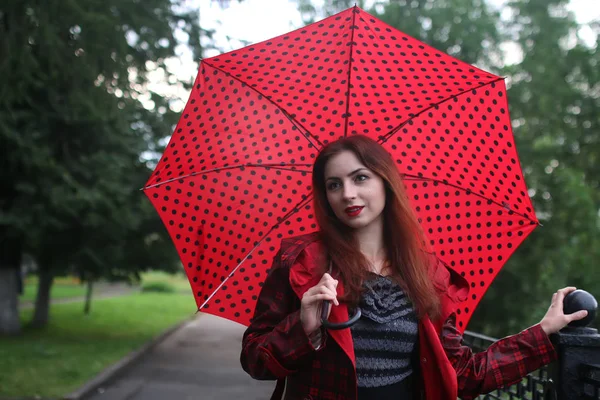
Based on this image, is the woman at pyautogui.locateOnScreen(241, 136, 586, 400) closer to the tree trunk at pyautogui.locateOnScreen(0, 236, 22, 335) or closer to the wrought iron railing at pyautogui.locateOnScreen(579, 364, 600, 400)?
the wrought iron railing at pyautogui.locateOnScreen(579, 364, 600, 400)

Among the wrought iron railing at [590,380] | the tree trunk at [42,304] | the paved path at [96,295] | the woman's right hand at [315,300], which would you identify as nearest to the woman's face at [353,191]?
the woman's right hand at [315,300]

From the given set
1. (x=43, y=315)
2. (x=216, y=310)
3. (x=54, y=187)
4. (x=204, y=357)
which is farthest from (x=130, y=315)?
(x=216, y=310)

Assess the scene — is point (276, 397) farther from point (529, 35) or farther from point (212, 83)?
→ point (529, 35)

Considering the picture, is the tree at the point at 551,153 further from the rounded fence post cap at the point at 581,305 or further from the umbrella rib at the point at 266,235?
the rounded fence post cap at the point at 581,305

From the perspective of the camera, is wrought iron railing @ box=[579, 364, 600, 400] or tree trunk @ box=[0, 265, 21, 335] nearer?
wrought iron railing @ box=[579, 364, 600, 400]

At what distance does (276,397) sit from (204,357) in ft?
39.4

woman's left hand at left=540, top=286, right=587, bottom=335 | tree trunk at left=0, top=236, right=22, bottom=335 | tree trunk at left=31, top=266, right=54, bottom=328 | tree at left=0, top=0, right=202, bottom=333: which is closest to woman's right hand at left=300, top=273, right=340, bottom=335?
woman's left hand at left=540, top=286, right=587, bottom=335

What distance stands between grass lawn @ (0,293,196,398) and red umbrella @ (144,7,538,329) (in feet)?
20.9

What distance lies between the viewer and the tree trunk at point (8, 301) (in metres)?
15.1

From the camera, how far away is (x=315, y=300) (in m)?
1.92

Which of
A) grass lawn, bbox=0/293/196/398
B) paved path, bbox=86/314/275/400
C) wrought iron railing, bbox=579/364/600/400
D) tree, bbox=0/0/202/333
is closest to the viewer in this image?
wrought iron railing, bbox=579/364/600/400

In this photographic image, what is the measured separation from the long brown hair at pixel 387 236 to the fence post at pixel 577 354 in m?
0.46

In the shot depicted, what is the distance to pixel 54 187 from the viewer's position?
39.3ft

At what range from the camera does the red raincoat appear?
2037 mm
